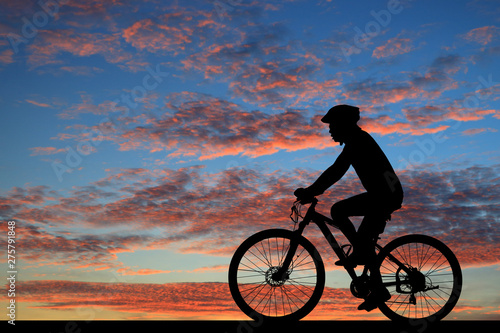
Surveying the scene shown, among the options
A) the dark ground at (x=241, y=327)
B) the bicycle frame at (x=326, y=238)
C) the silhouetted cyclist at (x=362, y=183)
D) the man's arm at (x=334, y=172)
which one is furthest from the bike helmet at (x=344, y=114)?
the dark ground at (x=241, y=327)

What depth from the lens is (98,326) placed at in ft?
23.1

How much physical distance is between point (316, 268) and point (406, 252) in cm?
150

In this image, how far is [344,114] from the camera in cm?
737

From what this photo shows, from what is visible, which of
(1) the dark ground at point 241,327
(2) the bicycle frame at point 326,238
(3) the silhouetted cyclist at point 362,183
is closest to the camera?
(1) the dark ground at point 241,327

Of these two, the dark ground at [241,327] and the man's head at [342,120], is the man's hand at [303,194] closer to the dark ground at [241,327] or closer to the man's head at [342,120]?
the man's head at [342,120]

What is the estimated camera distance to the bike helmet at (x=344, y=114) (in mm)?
7371

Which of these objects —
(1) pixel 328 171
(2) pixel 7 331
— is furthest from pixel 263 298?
(2) pixel 7 331

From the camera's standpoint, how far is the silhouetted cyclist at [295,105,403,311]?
7309mm

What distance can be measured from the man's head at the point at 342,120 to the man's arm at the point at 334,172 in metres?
0.28

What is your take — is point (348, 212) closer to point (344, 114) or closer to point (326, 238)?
point (326, 238)

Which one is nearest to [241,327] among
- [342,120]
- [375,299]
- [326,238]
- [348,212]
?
[326,238]

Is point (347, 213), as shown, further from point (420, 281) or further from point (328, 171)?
point (420, 281)

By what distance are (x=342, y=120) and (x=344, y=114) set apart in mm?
91

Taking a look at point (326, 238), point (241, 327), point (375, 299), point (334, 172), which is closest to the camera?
point (241, 327)
